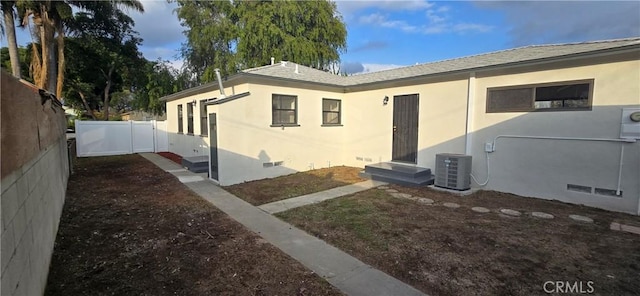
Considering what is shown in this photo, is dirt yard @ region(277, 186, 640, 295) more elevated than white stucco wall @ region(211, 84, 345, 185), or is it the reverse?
white stucco wall @ region(211, 84, 345, 185)

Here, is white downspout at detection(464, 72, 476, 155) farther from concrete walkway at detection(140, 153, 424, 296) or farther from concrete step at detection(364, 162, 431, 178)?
concrete walkway at detection(140, 153, 424, 296)

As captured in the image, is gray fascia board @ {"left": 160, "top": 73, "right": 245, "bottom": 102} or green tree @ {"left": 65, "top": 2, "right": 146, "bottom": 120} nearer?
gray fascia board @ {"left": 160, "top": 73, "right": 245, "bottom": 102}

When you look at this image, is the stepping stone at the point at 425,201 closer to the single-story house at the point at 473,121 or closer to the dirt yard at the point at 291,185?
the single-story house at the point at 473,121

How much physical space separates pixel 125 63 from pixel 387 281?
2564 cm

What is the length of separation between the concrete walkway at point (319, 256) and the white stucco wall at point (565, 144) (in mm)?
5023

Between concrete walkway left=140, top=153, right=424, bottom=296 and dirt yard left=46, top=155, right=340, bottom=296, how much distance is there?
152 mm

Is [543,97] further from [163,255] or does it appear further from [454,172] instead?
[163,255]

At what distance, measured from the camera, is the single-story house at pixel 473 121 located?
5.21 m

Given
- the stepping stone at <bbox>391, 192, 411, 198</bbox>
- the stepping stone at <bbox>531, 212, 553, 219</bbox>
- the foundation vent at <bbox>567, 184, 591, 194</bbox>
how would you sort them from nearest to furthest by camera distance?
the stepping stone at <bbox>531, 212, 553, 219</bbox>
the foundation vent at <bbox>567, 184, 591, 194</bbox>
the stepping stone at <bbox>391, 192, 411, 198</bbox>

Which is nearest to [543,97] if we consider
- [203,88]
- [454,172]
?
[454,172]

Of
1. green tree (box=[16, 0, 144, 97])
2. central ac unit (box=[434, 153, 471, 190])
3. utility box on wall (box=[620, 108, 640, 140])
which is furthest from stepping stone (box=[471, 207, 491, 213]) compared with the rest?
green tree (box=[16, 0, 144, 97])

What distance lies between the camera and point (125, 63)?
71.4ft

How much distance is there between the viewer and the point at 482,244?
149 inches

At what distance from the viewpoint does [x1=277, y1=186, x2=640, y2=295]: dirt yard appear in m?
2.91
